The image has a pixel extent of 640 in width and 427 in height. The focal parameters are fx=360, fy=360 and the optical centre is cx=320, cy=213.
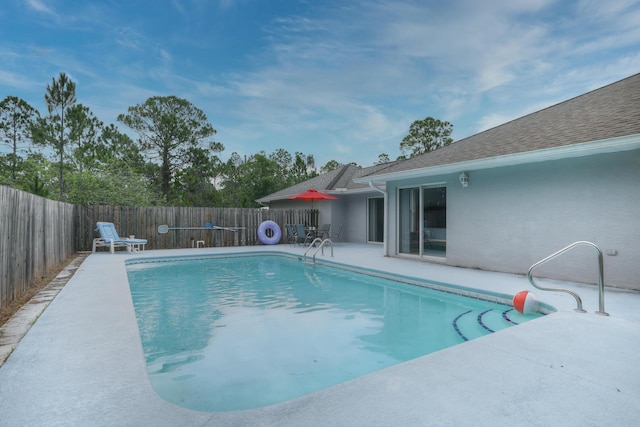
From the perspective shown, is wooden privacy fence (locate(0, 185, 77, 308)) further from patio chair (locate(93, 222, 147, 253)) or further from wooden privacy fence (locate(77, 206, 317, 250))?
wooden privacy fence (locate(77, 206, 317, 250))

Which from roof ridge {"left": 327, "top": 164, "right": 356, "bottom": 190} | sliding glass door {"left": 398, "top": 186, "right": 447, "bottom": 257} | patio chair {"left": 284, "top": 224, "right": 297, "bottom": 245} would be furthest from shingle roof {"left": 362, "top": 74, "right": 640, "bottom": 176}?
roof ridge {"left": 327, "top": 164, "right": 356, "bottom": 190}

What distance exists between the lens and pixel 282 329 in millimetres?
4457

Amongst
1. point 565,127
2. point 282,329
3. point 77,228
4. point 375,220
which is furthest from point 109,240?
point 565,127

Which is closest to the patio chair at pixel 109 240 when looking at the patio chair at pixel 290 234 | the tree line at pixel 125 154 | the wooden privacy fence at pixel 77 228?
the wooden privacy fence at pixel 77 228

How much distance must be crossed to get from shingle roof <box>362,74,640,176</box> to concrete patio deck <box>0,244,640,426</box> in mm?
3295

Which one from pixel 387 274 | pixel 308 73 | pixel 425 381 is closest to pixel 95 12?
pixel 308 73

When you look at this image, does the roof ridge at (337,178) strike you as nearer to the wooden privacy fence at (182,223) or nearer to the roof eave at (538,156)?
the wooden privacy fence at (182,223)

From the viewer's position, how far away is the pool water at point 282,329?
3.06 meters

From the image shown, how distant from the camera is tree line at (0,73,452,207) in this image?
17750mm

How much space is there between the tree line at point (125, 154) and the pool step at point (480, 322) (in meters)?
17.1

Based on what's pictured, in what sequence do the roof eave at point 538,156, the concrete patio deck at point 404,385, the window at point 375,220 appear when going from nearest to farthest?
1. the concrete patio deck at point 404,385
2. the roof eave at point 538,156
3. the window at point 375,220

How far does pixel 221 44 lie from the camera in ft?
48.9

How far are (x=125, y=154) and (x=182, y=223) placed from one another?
44.0ft

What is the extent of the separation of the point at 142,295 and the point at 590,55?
1387 cm
